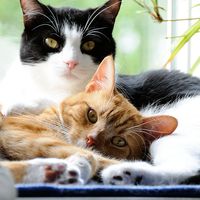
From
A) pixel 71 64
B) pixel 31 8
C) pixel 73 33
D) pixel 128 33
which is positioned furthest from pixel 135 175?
pixel 128 33

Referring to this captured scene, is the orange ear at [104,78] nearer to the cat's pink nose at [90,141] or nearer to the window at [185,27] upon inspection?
the cat's pink nose at [90,141]

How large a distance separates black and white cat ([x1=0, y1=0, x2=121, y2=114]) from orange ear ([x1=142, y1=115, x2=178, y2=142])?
303 millimetres

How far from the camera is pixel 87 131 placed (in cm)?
138

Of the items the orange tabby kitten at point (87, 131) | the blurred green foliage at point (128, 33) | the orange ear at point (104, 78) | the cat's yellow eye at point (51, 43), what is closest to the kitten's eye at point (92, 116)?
the orange tabby kitten at point (87, 131)

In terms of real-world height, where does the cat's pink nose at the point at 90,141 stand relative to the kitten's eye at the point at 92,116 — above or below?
below

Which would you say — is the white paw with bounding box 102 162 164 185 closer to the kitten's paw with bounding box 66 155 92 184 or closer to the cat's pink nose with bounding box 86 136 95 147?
the kitten's paw with bounding box 66 155 92 184

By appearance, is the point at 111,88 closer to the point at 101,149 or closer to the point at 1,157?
the point at 101,149

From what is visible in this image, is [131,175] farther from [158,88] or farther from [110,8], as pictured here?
[110,8]

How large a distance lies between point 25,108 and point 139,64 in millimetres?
782

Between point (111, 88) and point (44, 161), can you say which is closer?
point (44, 161)

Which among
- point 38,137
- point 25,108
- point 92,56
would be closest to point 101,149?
point 38,137

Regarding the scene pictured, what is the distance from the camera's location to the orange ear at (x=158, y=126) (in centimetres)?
145

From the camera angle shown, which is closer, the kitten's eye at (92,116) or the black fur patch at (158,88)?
the kitten's eye at (92,116)

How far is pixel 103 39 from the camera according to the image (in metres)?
1.72
